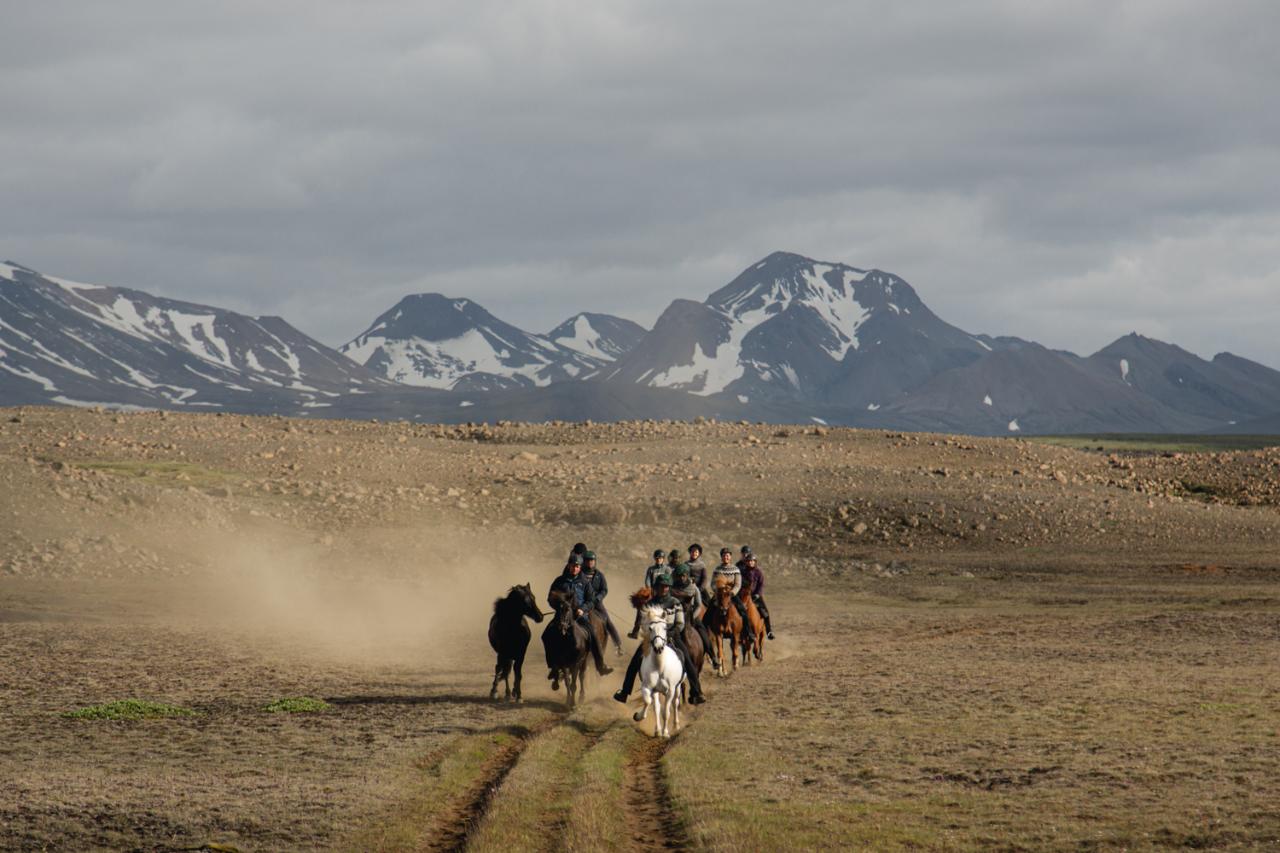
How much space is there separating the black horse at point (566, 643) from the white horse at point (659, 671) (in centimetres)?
305

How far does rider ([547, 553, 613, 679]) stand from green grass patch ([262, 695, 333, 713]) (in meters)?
4.49

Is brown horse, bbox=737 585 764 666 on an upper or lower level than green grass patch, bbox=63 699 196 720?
upper

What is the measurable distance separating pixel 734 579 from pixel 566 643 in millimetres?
6872

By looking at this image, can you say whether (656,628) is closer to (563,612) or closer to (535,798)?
(563,612)

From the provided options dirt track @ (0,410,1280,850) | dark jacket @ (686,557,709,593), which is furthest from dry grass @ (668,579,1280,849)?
dark jacket @ (686,557,709,593)

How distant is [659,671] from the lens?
2334 centimetres

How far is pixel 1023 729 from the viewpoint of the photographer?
73.8ft

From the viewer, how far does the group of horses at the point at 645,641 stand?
23.5 meters

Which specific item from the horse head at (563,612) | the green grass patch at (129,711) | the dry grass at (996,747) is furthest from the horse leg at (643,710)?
the green grass patch at (129,711)

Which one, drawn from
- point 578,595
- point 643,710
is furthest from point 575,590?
point 643,710

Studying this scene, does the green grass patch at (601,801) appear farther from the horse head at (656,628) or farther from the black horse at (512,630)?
the black horse at (512,630)

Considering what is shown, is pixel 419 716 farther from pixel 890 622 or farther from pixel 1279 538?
pixel 1279 538

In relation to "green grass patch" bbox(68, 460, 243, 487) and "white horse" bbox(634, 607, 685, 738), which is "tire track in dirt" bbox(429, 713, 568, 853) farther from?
"green grass patch" bbox(68, 460, 243, 487)

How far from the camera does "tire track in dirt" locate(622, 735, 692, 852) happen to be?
1627 cm
